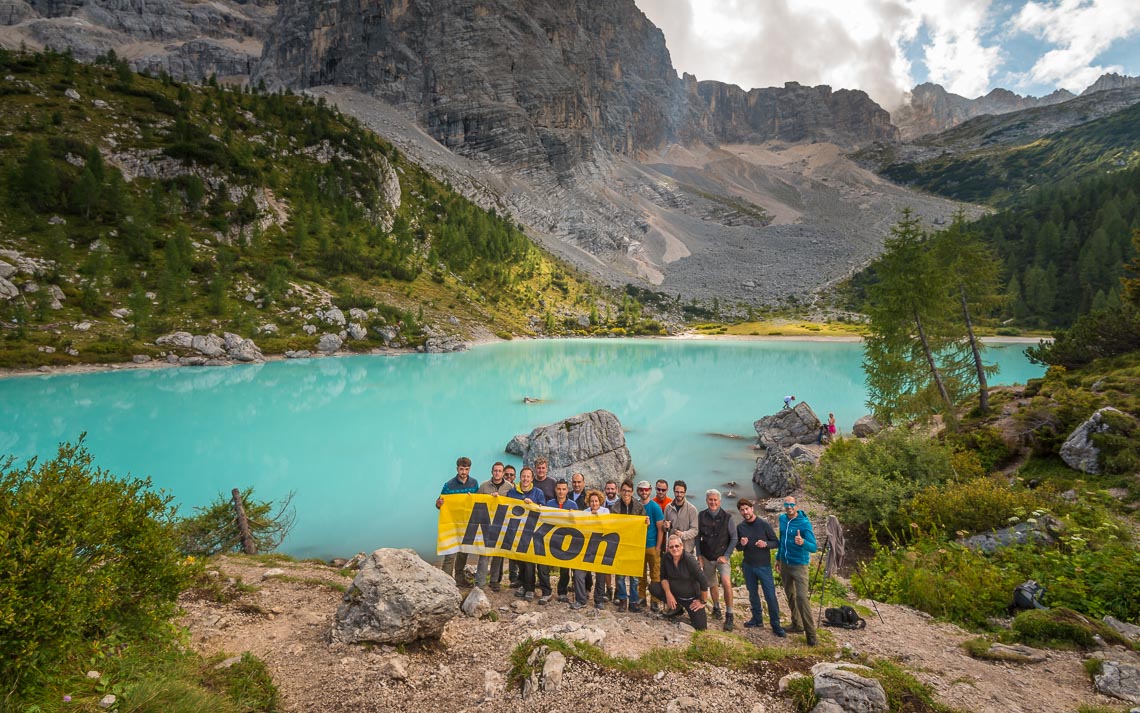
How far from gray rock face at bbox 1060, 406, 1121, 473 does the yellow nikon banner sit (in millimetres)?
15554

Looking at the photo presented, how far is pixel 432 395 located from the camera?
41.4 meters

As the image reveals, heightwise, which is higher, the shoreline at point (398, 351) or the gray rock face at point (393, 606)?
the gray rock face at point (393, 606)

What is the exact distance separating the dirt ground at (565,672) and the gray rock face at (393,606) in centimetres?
21

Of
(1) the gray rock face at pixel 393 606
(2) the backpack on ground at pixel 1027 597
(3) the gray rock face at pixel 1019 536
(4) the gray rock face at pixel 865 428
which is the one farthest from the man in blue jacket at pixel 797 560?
(4) the gray rock face at pixel 865 428

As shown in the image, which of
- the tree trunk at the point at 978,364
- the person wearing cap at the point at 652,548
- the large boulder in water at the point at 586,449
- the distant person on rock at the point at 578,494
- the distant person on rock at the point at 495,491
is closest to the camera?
the person wearing cap at the point at 652,548

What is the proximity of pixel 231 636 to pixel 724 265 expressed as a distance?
198068 mm

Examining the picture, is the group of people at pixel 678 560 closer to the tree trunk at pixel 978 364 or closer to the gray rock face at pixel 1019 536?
the gray rock face at pixel 1019 536

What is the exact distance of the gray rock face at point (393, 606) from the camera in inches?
277

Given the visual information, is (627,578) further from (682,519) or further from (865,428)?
(865,428)

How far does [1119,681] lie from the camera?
613 cm

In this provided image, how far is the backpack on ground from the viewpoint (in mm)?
8594

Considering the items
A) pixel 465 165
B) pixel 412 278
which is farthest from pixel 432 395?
pixel 465 165

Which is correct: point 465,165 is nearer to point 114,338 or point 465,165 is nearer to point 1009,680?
point 114,338

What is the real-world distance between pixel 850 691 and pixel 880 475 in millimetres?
11420
